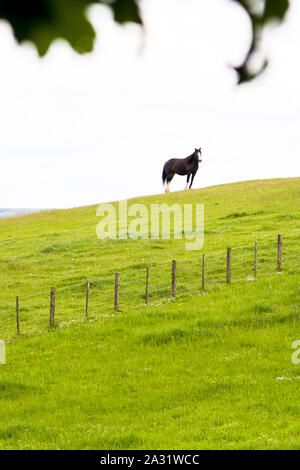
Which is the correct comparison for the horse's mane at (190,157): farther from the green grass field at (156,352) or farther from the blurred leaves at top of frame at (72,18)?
the blurred leaves at top of frame at (72,18)

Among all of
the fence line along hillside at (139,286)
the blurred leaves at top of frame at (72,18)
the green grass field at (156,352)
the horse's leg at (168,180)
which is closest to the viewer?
the blurred leaves at top of frame at (72,18)

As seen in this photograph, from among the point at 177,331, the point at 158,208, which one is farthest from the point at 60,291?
the point at 158,208

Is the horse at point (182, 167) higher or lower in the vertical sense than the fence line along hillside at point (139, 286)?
higher

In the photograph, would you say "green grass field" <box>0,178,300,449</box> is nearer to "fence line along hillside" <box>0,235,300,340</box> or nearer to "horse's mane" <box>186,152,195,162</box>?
"fence line along hillside" <box>0,235,300,340</box>

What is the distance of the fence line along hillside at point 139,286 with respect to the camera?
25.1 metres

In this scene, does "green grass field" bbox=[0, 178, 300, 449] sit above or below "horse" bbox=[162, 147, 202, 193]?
below

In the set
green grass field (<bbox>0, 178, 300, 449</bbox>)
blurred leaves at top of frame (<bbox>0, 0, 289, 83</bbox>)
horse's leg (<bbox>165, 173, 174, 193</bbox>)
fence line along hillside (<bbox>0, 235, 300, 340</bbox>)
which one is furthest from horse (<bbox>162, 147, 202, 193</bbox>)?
blurred leaves at top of frame (<bbox>0, 0, 289, 83</bbox>)

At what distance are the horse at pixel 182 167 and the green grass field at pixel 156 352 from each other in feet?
99.8

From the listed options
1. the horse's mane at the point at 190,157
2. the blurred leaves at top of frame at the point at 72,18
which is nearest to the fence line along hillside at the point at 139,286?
the blurred leaves at top of frame at the point at 72,18

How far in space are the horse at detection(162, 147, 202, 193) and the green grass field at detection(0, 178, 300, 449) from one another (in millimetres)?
30425

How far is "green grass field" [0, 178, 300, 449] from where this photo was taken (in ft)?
42.7

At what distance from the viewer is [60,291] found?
1174 inches

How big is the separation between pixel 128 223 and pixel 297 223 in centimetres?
1521

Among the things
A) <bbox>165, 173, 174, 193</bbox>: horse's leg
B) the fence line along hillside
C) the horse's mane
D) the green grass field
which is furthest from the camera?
<bbox>165, 173, 174, 193</bbox>: horse's leg
